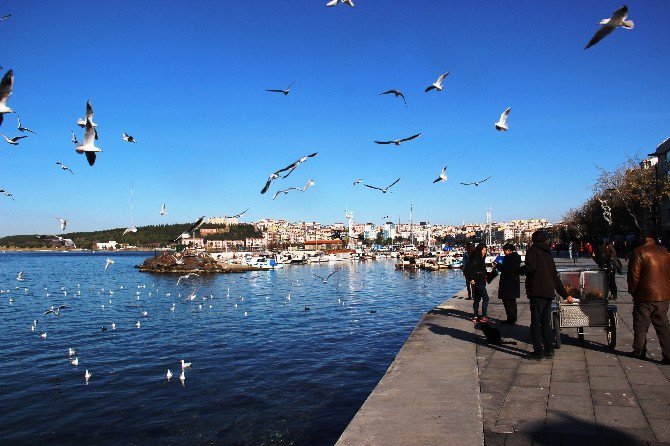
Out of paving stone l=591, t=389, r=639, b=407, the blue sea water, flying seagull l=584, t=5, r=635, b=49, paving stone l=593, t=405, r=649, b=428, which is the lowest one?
the blue sea water

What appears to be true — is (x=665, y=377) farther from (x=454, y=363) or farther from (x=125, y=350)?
(x=125, y=350)

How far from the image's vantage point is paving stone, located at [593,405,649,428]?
474cm

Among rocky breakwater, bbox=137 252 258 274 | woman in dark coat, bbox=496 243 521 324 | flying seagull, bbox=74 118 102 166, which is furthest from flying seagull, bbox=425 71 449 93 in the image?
rocky breakwater, bbox=137 252 258 274

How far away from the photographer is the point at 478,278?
11.0m

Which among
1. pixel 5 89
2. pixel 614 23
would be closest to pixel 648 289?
pixel 614 23

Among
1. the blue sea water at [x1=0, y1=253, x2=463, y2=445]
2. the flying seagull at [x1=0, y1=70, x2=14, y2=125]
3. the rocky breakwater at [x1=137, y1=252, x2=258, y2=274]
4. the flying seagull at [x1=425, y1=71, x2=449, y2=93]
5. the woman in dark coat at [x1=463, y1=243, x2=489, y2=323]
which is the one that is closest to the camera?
the flying seagull at [x1=0, y1=70, x2=14, y2=125]

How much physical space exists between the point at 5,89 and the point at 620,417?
813 cm

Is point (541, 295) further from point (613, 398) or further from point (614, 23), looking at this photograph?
point (614, 23)

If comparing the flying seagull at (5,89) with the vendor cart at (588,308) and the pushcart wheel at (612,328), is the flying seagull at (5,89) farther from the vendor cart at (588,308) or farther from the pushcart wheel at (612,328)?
the pushcart wheel at (612,328)

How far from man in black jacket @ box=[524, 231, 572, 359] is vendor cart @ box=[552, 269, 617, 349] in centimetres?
45

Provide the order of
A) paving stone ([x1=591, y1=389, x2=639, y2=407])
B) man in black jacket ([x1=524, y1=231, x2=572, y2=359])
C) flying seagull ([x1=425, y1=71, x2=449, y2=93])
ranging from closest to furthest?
1. paving stone ([x1=591, y1=389, x2=639, y2=407])
2. man in black jacket ([x1=524, y1=231, x2=572, y2=359])
3. flying seagull ([x1=425, y1=71, x2=449, y2=93])

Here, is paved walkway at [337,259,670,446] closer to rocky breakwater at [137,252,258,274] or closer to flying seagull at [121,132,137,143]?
flying seagull at [121,132,137,143]

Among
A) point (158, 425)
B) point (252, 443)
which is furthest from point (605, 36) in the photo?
point (158, 425)

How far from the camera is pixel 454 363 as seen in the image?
283 inches
